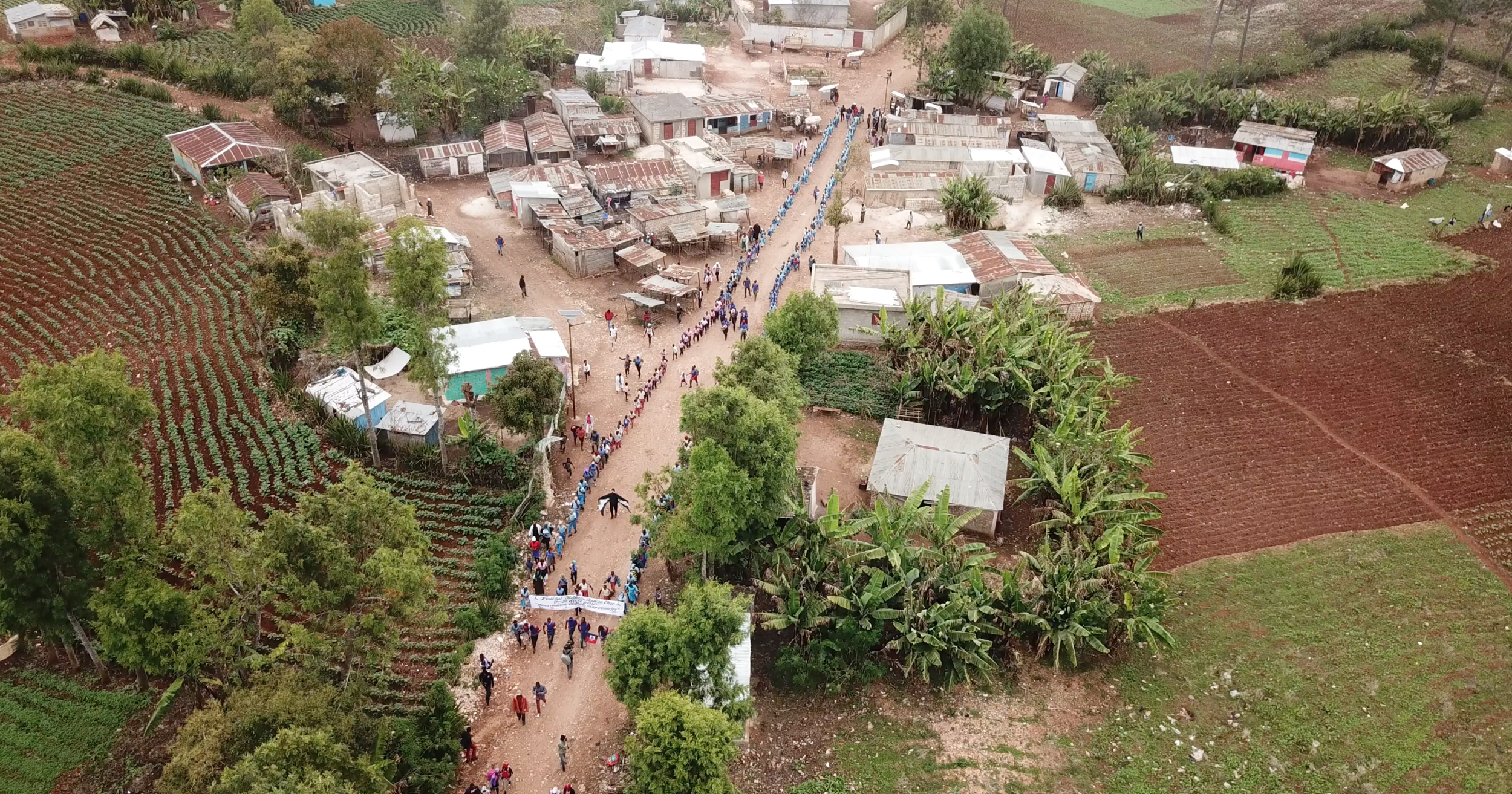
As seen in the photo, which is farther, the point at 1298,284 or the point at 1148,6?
the point at 1148,6

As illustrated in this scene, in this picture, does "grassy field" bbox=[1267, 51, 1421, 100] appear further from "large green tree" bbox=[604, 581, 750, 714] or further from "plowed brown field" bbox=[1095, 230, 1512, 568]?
"large green tree" bbox=[604, 581, 750, 714]

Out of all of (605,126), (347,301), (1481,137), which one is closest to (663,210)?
(605,126)

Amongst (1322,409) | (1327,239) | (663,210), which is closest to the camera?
(1322,409)

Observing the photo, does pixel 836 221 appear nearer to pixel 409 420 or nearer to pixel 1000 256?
pixel 1000 256

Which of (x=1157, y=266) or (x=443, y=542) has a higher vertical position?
(x=1157, y=266)

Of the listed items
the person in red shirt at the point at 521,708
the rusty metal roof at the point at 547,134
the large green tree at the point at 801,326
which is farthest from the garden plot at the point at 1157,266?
the person in red shirt at the point at 521,708

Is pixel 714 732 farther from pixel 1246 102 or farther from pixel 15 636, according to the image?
pixel 1246 102

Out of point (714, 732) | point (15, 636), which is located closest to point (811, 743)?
point (714, 732)
